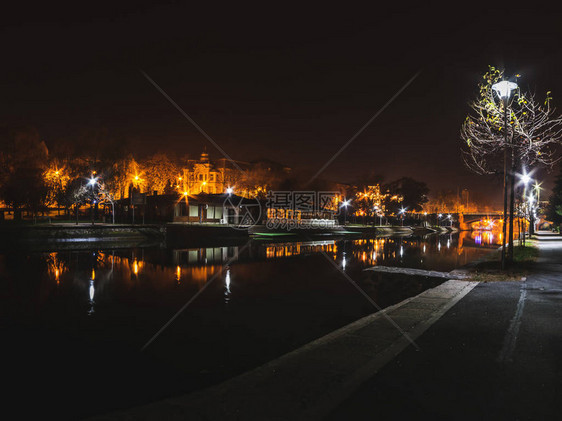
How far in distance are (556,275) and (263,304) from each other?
431 inches

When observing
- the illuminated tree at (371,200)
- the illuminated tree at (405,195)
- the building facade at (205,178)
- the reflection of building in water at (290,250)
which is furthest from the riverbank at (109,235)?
the building facade at (205,178)

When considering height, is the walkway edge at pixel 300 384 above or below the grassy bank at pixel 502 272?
above

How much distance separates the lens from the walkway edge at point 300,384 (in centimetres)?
427

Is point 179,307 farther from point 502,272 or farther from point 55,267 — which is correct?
point 502,272

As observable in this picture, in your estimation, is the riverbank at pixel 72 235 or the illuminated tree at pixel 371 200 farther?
the illuminated tree at pixel 371 200

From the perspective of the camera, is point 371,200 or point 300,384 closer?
point 300,384
